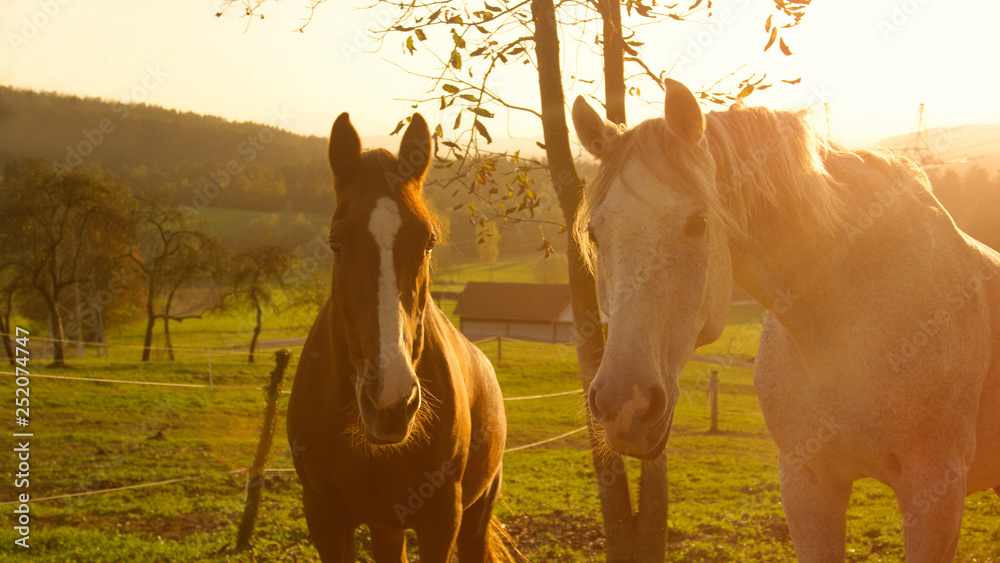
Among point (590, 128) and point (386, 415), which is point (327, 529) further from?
point (590, 128)

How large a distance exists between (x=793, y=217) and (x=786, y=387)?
0.75 m

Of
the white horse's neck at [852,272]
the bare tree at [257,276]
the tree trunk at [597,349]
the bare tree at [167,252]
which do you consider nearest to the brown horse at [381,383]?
the tree trunk at [597,349]

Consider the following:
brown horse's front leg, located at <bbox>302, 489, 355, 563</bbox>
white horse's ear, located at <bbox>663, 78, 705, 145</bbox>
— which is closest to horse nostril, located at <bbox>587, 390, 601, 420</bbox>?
white horse's ear, located at <bbox>663, 78, 705, 145</bbox>

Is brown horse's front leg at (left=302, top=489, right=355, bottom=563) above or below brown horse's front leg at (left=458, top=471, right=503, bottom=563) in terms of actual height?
above

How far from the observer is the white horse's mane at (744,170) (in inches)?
71.9

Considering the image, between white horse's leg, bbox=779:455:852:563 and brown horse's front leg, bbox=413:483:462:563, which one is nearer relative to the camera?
white horse's leg, bbox=779:455:852:563

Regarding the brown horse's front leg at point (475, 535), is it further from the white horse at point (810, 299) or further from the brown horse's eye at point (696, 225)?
the brown horse's eye at point (696, 225)

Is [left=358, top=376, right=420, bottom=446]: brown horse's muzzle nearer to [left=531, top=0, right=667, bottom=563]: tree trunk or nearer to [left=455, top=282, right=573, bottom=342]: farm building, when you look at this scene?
[left=531, top=0, right=667, bottom=563]: tree trunk

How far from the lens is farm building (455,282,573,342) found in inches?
1838

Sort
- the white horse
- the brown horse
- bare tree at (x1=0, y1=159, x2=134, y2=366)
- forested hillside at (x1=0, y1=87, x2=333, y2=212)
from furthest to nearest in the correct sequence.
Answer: forested hillside at (x1=0, y1=87, x2=333, y2=212) → bare tree at (x1=0, y1=159, x2=134, y2=366) → the brown horse → the white horse

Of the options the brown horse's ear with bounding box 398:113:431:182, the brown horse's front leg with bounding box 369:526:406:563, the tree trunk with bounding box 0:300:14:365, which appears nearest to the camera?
the brown horse's ear with bounding box 398:113:431:182

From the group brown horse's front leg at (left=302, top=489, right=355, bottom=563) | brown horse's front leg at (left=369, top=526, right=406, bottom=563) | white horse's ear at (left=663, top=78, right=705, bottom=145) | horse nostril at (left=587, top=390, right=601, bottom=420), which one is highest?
white horse's ear at (left=663, top=78, right=705, bottom=145)

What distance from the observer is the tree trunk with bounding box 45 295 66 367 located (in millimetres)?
23750

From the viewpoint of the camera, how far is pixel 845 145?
102 inches
